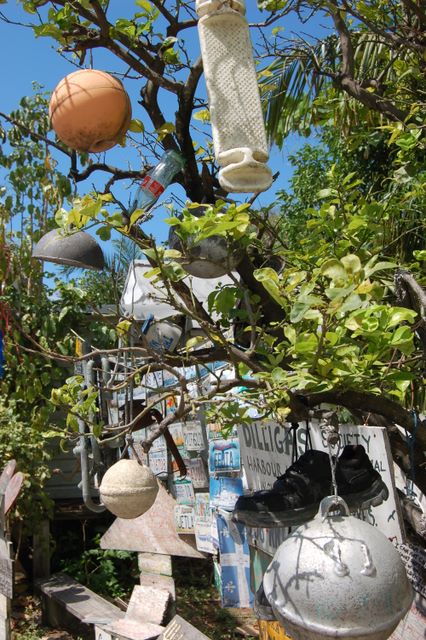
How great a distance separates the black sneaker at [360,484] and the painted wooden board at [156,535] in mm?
3031

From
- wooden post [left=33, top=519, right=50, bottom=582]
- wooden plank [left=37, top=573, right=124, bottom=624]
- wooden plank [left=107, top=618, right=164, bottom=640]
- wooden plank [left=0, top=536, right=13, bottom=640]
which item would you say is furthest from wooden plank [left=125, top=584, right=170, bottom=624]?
wooden post [left=33, top=519, right=50, bottom=582]

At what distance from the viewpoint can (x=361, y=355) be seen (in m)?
1.99

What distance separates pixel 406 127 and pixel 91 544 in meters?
5.54

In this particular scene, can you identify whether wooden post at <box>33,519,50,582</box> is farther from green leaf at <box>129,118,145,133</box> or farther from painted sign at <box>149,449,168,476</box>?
green leaf at <box>129,118,145,133</box>

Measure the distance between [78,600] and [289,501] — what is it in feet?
13.6

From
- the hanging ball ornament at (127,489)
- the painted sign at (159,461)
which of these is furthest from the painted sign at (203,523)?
the hanging ball ornament at (127,489)

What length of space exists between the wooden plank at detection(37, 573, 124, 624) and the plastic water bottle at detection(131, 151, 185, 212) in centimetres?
351

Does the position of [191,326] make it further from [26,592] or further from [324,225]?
[26,592]

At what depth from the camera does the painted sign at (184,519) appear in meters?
5.08

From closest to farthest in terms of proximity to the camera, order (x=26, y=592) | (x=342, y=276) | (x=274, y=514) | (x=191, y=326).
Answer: (x=342, y=276) → (x=274, y=514) → (x=191, y=326) → (x=26, y=592)

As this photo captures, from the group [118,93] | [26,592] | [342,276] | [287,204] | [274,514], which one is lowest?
[26,592]

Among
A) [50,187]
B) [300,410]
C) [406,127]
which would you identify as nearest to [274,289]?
[300,410]

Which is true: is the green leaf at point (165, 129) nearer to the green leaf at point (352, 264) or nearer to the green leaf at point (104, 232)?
the green leaf at point (104, 232)

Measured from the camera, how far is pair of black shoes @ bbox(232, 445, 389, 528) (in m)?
2.12
